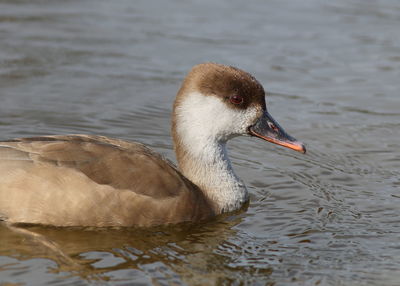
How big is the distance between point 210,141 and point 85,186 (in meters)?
1.35

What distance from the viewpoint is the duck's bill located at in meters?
7.78

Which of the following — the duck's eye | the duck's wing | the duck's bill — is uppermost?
the duck's eye

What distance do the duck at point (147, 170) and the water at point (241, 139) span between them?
0.57 feet

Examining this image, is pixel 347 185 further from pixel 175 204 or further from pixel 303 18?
pixel 303 18

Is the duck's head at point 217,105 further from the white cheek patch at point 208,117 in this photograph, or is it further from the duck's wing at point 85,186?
the duck's wing at point 85,186

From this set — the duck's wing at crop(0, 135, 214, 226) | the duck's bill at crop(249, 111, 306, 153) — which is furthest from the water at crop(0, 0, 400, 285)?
the duck's bill at crop(249, 111, 306, 153)

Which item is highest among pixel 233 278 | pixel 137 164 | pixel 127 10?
pixel 127 10

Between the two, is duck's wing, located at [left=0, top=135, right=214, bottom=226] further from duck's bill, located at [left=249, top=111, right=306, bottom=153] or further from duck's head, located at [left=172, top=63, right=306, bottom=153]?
duck's bill, located at [left=249, top=111, right=306, bottom=153]

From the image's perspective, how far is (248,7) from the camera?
14578mm

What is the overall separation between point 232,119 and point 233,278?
5.85 feet

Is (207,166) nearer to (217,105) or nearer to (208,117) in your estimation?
(208,117)

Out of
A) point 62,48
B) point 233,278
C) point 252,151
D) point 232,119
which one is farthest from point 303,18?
point 233,278

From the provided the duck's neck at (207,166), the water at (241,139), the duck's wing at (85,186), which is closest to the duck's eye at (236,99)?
the duck's neck at (207,166)

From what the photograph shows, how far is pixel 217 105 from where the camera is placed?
759 centimetres
